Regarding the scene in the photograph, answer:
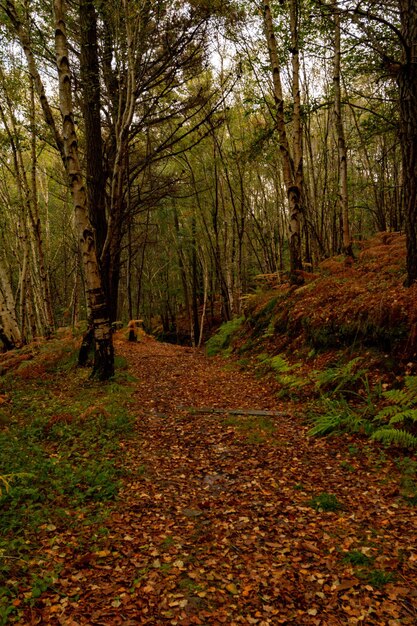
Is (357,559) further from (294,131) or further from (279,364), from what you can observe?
(294,131)

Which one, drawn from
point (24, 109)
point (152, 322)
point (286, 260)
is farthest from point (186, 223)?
point (152, 322)

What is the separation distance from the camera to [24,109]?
16219mm

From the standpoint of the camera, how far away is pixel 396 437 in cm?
500

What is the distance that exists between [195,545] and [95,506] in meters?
1.19

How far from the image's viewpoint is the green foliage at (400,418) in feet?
16.3

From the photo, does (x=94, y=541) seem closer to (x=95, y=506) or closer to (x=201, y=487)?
(x=95, y=506)

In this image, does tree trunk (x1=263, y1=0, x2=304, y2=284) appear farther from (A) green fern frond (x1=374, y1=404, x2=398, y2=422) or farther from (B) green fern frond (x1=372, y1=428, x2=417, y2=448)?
(B) green fern frond (x1=372, y1=428, x2=417, y2=448)

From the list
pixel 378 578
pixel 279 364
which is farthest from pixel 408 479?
pixel 279 364

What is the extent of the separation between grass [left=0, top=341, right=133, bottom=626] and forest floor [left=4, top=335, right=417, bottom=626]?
0.38 feet

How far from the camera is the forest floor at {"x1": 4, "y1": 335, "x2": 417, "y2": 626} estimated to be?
9.70ft

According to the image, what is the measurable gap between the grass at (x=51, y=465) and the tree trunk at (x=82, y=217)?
721 millimetres

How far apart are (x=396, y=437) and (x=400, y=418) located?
0.25 meters

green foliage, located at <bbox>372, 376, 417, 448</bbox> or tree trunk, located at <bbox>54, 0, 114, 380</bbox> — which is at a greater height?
tree trunk, located at <bbox>54, 0, 114, 380</bbox>

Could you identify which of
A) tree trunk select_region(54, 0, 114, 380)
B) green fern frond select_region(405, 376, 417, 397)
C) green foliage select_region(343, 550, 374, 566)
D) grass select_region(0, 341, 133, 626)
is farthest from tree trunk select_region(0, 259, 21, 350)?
green foliage select_region(343, 550, 374, 566)
